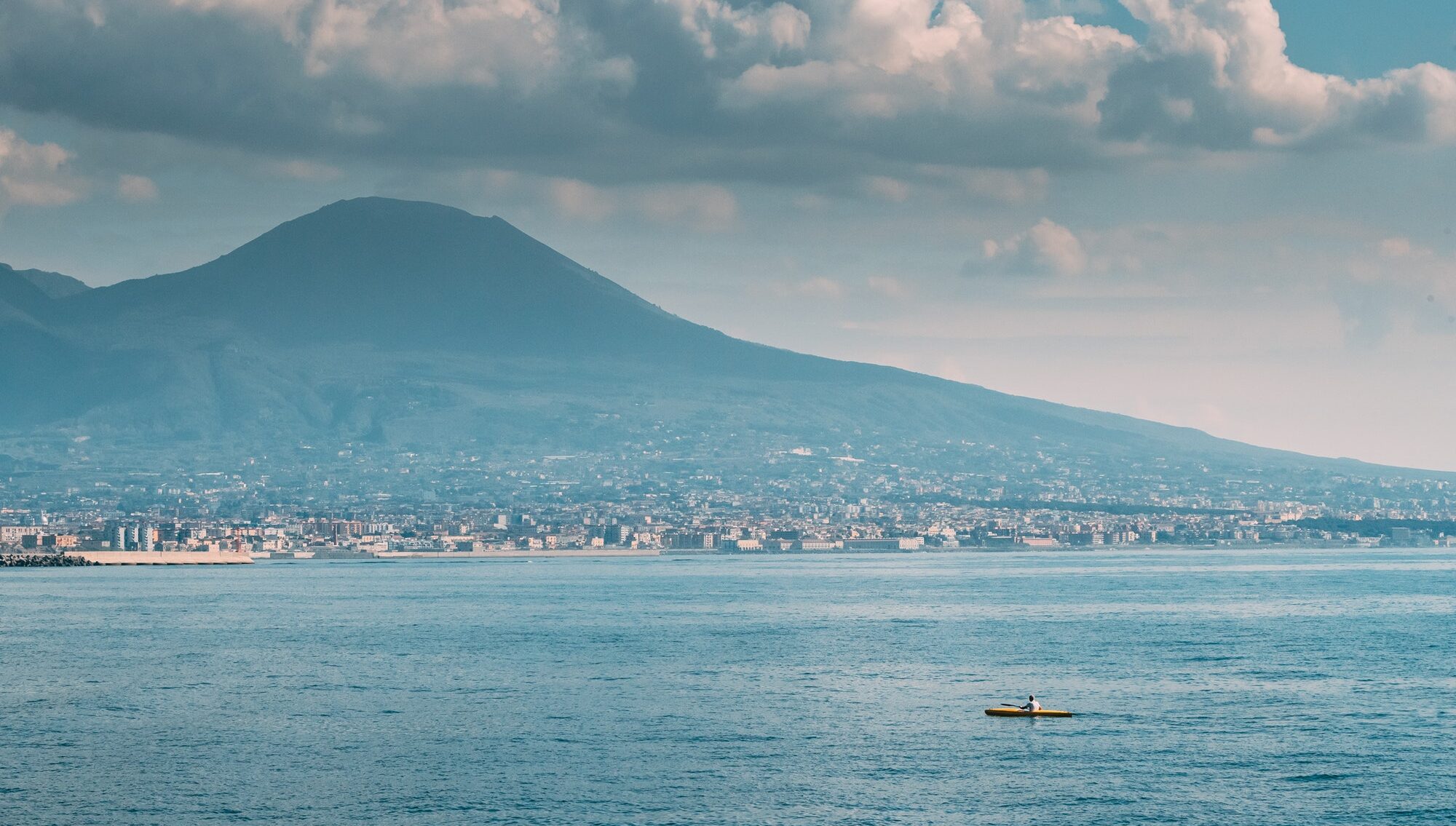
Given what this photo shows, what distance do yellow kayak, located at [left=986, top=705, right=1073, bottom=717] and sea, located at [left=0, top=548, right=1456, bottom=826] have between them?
278mm

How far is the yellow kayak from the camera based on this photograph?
59.3 m

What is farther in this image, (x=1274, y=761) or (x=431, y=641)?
(x=431, y=641)

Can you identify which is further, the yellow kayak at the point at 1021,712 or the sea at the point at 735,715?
the yellow kayak at the point at 1021,712

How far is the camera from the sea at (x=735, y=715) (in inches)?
1826

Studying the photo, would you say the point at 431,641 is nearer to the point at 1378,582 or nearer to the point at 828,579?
the point at 828,579

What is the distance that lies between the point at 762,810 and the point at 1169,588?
322 ft

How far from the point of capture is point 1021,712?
59.4 meters

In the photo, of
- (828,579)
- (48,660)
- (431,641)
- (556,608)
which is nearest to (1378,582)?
(828,579)

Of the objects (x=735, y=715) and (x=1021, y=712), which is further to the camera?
(x=735, y=715)

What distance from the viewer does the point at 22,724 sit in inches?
2356

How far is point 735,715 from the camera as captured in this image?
60406 mm

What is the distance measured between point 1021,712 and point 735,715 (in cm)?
954

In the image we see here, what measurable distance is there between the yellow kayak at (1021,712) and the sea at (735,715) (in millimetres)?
278

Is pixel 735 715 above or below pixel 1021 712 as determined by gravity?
below
